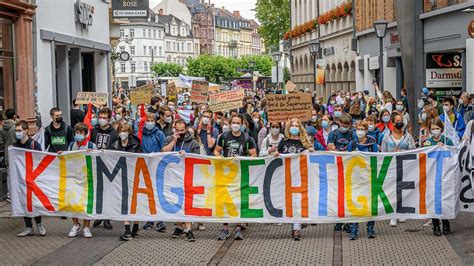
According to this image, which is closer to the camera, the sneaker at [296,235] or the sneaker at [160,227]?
the sneaker at [296,235]

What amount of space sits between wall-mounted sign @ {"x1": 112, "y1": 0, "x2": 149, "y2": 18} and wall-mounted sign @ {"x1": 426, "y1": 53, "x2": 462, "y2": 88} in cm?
900

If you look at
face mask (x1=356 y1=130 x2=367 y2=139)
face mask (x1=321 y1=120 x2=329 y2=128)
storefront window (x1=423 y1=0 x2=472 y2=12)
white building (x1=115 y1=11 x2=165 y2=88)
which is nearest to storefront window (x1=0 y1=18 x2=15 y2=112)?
face mask (x1=321 y1=120 x2=329 y2=128)

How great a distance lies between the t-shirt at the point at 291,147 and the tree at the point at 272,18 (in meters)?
74.1

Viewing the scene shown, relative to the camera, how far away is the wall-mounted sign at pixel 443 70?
29.4m

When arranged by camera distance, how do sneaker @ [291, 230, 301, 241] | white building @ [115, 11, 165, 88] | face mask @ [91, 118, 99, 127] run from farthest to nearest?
white building @ [115, 11, 165, 88] < face mask @ [91, 118, 99, 127] < sneaker @ [291, 230, 301, 241]

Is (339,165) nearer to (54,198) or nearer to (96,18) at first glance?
(54,198)

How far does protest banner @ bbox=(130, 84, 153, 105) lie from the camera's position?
74.3 ft

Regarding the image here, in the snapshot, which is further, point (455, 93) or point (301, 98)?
point (455, 93)

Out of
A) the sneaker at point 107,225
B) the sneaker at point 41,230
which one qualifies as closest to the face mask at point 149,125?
the sneaker at point 107,225

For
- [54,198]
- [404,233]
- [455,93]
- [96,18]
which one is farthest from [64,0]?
[404,233]

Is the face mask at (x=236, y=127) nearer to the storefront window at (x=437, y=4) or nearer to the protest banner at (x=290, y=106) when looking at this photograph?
the protest banner at (x=290, y=106)

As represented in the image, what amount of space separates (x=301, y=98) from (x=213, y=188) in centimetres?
376

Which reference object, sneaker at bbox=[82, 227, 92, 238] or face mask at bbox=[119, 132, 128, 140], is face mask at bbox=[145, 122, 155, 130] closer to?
face mask at bbox=[119, 132, 128, 140]

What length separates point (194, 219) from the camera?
12969 millimetres
